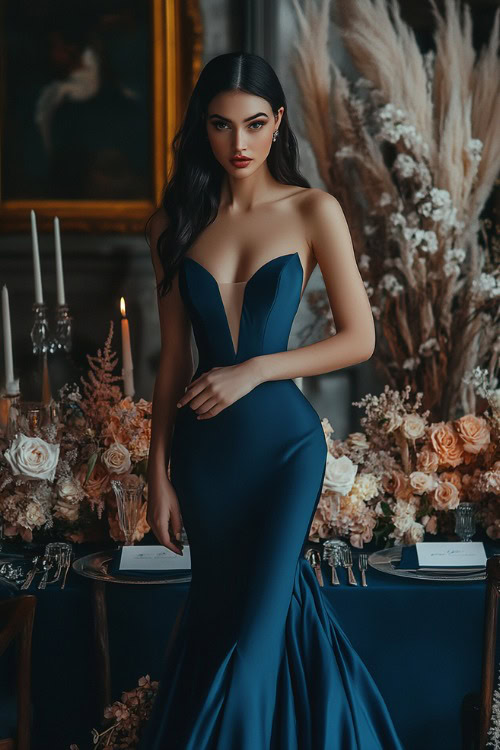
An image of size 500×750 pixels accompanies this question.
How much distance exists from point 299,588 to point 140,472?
2.56 feet

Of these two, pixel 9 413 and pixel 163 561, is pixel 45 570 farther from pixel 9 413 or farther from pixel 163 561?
pixel 9 413

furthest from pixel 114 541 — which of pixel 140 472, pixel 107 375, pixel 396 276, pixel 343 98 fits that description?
pixel 343 98

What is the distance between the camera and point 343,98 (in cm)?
402

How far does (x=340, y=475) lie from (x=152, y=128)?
213cm

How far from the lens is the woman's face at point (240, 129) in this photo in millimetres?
2109

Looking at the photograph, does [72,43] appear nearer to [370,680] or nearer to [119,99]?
[119,99]

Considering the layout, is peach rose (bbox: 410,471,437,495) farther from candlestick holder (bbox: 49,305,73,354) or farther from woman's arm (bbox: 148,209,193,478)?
candlestick holder (bbox: 49,305,73,354)

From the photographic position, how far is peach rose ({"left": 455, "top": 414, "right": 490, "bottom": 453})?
8.89ft

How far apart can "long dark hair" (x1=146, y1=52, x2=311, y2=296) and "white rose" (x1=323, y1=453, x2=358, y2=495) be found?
717 mm

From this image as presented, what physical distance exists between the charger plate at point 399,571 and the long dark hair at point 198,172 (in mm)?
943

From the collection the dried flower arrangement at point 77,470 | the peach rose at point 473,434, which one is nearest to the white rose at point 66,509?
the dried flower arrangement at point 77,470

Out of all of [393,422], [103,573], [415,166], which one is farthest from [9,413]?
[415,166]

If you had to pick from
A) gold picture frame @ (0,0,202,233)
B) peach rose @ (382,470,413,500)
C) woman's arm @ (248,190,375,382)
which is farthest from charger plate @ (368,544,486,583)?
gold picture frame @ (0,0,202,233)

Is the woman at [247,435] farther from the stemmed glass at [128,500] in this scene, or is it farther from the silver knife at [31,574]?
the silver knife at [31,574]
